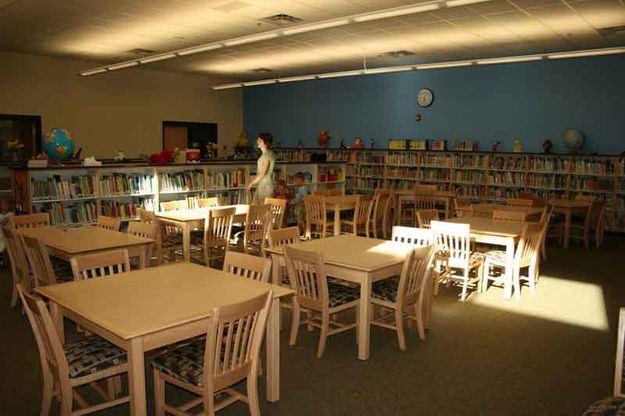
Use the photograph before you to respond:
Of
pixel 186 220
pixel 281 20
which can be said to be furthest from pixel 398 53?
pixel 186 220

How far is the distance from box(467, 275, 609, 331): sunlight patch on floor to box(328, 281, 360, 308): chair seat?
1.96m

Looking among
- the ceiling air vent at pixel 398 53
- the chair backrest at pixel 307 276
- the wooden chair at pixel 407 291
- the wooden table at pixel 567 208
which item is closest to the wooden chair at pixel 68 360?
the chair backrest at pixel 307 276

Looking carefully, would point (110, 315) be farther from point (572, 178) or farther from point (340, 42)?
point (572, 178)

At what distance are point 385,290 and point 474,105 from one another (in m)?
8.83

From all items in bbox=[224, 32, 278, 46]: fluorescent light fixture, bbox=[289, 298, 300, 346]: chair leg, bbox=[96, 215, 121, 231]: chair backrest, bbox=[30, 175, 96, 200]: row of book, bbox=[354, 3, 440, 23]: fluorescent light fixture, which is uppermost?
bbox=[354, 3, 440, 23]: fluorescent light fixture

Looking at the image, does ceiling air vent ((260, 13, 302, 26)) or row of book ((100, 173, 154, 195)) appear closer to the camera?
row of book ((100, 173, 154, 195))

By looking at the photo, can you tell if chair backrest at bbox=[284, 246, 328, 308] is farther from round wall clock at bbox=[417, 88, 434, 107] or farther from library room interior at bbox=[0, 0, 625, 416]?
round wall clock at bbox=[417, 88, 434, 107]

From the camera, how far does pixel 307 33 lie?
357 inches

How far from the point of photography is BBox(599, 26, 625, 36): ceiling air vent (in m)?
8.37

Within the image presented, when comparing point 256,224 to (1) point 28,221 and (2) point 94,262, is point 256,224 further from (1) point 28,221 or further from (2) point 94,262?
(2) point 94,262

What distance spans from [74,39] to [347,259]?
27.3 ft

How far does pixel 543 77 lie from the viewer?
36.3 feet

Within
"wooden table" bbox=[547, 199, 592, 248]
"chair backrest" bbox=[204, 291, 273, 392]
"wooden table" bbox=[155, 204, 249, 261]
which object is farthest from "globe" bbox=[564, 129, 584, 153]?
"chair backrest" bbox=[204, 291, 273, 392]

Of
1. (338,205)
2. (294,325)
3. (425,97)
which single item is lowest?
(294,325)
